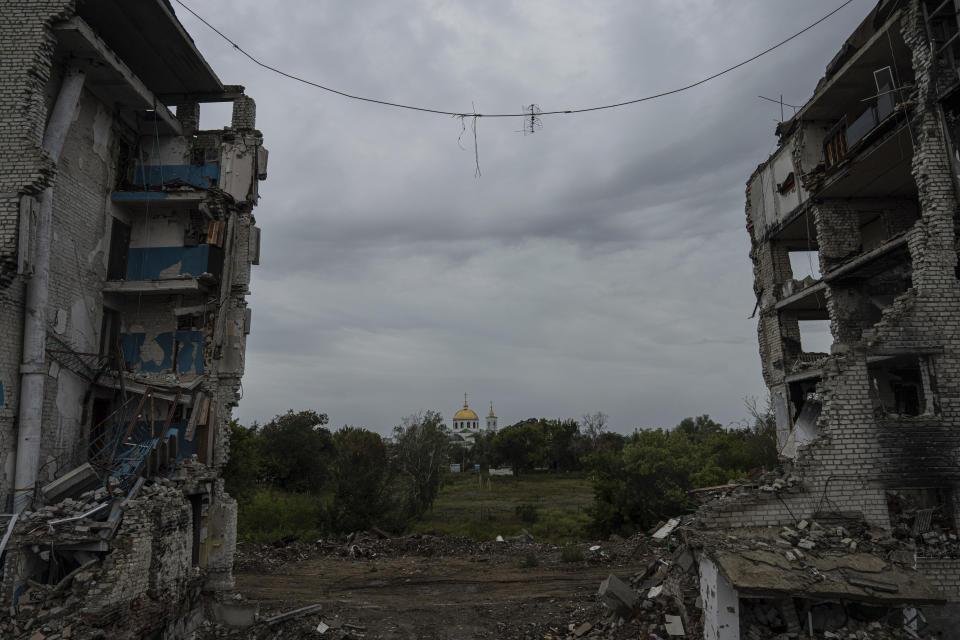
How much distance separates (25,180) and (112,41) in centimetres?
619

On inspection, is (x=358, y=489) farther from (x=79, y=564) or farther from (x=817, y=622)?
(x=817, y=622)

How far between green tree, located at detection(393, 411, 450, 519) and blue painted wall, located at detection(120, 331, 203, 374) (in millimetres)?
17468

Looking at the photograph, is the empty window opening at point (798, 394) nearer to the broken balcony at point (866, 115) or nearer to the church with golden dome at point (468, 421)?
the broken balcony at point (866, 115)

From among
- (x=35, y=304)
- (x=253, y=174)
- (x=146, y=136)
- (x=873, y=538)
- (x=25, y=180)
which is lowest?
(x=873, y=538)

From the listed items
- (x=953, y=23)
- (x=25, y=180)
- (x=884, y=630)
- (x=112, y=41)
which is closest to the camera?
(x=884, y=630)

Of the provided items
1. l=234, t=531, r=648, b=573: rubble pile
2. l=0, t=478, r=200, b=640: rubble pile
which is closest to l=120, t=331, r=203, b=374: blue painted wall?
l=0, t=478, r=200, b=640: rubble pile

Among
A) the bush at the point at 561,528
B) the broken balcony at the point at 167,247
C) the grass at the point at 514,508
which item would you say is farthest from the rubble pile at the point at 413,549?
the broken balcony at the point at 167,247

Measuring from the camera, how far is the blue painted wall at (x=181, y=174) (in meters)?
15.3

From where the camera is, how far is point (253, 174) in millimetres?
15953

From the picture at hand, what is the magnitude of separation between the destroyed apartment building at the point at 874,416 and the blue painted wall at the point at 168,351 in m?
12.7

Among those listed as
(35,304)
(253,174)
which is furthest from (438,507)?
(35,304)

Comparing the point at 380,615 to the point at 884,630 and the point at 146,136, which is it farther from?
the point at 146,136

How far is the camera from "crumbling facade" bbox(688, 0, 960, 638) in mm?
9703

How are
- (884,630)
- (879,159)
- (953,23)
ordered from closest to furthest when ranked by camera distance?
(884,630), (953,23), (879,159)
